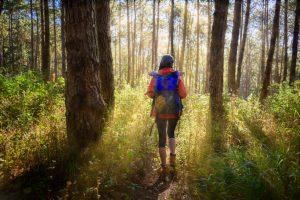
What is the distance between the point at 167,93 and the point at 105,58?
215 cm

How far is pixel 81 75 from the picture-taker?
4.31 m

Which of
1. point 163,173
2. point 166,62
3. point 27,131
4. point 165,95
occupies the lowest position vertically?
point 163,173

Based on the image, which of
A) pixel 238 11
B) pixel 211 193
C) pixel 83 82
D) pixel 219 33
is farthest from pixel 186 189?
pixel 238 11

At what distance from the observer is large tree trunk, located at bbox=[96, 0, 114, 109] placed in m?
6.14

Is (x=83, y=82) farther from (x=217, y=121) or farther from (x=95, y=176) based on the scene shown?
(x=217, y=121)

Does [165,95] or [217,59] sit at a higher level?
[217,59]

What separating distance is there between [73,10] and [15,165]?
2.52 metres

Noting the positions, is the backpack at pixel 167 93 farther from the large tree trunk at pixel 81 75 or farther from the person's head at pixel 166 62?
the large tree trunk at pixel 81 75

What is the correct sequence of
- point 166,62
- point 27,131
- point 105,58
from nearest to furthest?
point 166,62, point 27,131, point 105,58

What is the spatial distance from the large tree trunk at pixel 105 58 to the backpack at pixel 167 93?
171cm

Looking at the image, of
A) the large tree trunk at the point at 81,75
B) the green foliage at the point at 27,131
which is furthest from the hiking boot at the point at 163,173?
the green foliage at the point at 27,131

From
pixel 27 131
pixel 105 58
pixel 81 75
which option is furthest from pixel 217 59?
pixel 27 131

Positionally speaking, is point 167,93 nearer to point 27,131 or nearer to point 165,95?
point 165,95

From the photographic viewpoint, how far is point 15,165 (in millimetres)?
3943
